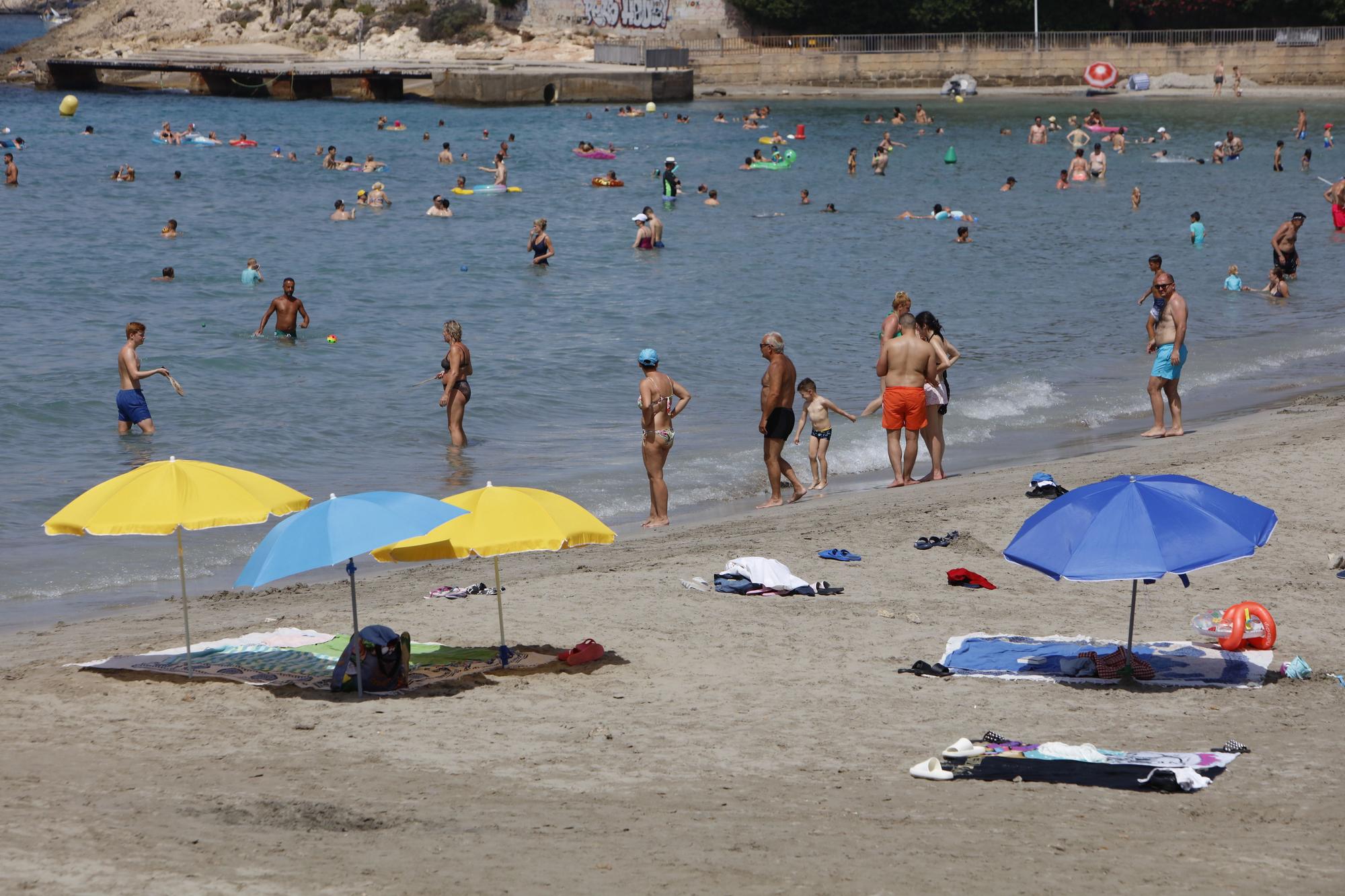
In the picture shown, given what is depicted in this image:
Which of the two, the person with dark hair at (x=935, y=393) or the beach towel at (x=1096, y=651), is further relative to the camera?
the person with dark hair at (x=935, y=393)

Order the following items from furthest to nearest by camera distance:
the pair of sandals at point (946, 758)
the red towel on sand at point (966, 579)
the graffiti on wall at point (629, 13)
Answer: the graffiti on wall at point (629, 13), the red towel on sand at point (966, 579), the pair of sandals at point (946, 758)

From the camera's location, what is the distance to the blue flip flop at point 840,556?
10141mm

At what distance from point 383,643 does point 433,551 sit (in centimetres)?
57

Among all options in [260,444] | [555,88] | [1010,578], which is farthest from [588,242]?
[555,88]

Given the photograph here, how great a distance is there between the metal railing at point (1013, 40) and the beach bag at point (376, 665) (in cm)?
6407

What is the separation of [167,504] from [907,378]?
7018 mm

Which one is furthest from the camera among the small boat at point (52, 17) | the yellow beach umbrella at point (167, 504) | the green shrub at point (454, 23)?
the small boat at point (52, 17)

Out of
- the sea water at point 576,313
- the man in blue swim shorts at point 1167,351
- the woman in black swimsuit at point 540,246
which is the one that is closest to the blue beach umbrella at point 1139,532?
the sea water at point 576,313

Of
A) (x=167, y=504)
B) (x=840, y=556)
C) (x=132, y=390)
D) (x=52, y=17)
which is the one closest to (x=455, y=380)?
(x=132, y=390)

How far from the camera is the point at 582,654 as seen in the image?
8.08 m

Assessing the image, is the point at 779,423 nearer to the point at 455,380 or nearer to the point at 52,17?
the point at 455,380

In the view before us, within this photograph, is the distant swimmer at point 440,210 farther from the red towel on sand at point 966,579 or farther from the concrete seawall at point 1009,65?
the concrete seawall at point 1009,65

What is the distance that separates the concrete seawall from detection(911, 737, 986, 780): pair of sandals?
6358 cm

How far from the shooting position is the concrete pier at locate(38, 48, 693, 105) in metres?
64.9
